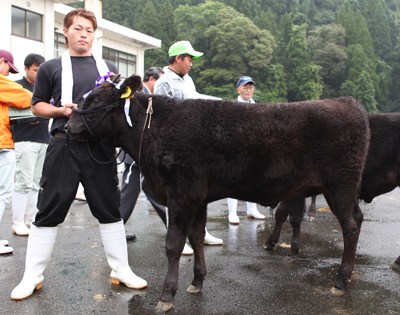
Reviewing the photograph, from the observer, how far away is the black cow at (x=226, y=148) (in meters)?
3.26

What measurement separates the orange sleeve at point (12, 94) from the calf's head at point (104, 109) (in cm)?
166

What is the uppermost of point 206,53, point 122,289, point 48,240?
point 206,53

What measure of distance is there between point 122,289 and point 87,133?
146 cm

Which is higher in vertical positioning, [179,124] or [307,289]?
[179,124]

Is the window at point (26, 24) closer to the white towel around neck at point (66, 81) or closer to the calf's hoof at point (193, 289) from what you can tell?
the white towel around neck at point (66, 81)

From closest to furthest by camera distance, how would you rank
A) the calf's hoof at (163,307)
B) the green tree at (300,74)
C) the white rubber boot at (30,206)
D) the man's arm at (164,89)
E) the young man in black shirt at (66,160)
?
the calf's hoof at (163,307) < the young man in black shirt at (66,160) < the man's arm at (164,89) < the white rubber boot at (30,206) < the green tree at (300,74)

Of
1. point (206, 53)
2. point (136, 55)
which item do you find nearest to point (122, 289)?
point (136, 55)

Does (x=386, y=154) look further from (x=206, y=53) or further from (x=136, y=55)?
(x=206, y=53)

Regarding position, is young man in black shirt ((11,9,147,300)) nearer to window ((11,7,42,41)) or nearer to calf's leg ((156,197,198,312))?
calf's leg ((156,197,198,312))

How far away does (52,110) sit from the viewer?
3375mm

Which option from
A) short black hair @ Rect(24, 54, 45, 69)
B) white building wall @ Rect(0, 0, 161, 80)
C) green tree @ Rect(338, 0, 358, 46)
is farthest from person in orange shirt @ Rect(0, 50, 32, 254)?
green tree @ Rect(338, 0, 358, 46)

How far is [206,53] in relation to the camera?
68750mm

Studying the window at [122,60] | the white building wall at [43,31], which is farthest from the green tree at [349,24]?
the white building wall at [43,31]

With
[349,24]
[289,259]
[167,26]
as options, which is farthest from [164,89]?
[349,24]
